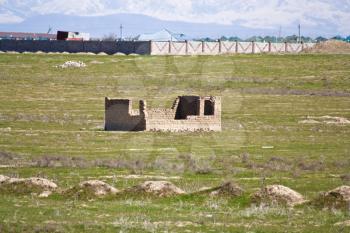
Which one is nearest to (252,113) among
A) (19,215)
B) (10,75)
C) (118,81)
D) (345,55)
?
(118,81)

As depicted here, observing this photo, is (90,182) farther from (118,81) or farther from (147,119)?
(118,81)

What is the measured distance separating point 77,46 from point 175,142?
8623 centimetres

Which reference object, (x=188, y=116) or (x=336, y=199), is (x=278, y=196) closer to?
(x=336, y=199)

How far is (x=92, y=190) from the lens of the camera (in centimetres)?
2992

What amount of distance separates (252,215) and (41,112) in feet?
143

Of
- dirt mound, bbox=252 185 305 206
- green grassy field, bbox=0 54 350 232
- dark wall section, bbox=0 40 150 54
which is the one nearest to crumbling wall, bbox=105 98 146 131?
green grassy field, bbox=0 54 350 232

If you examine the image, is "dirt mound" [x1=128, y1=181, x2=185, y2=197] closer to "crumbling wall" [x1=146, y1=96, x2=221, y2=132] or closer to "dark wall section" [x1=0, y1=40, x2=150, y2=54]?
"crumbling wall" [x1=146, y1=96, x2=221, y2=132]

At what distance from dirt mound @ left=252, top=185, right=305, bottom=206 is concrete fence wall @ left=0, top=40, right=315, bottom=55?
97263 mm

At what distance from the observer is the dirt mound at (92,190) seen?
29.7 m

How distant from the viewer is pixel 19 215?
82.2 feet

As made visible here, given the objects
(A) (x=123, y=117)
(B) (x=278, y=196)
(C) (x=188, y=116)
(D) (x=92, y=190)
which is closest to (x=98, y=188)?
(D) (x=92, y=190)

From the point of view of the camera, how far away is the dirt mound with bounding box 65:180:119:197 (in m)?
29.7

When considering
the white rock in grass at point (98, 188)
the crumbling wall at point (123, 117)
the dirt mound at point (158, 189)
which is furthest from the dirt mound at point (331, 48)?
the white rock in grass at point (98, 188)

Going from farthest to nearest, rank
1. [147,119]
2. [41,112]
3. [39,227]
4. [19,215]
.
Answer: [41,112] < [147,119] < [19,215] < [39,227]
